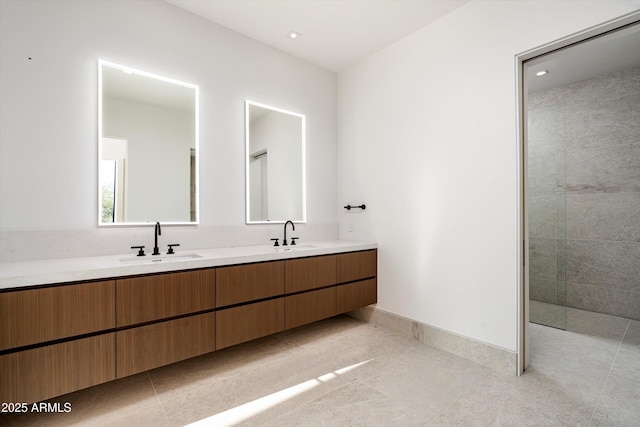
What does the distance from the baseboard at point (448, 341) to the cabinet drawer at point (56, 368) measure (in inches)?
91.9

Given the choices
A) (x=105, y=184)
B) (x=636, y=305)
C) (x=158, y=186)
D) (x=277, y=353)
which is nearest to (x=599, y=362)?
(x=636, y=305)

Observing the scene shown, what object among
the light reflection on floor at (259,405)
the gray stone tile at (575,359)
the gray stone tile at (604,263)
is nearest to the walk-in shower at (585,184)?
the gray stone tile at (604,263)

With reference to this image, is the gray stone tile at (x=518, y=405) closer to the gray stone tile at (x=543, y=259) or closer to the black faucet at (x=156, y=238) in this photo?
the gray stone tile at (x=543, y=259)

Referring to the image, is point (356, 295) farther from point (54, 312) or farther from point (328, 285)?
point (54, 312)

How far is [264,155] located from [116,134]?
127cm

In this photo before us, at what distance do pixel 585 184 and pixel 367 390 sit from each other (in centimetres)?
355

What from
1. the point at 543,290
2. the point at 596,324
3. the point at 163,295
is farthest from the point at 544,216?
the point at 163,295

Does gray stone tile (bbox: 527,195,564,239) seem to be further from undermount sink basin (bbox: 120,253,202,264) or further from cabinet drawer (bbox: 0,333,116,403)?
cabinet drawer (bbox: 0,333,116,403)

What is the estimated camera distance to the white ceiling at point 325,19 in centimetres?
246

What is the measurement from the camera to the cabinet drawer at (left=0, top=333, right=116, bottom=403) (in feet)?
4.70

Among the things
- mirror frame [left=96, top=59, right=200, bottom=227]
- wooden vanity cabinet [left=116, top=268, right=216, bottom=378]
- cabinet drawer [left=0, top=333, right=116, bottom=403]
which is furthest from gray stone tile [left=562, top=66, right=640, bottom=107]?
cabinet drawer [left=0, top=333, right=116, bottom=403]

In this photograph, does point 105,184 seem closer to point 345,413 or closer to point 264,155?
point 264,155

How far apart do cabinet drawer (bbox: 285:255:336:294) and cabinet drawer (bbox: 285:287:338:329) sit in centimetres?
7

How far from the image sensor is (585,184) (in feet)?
11.4
